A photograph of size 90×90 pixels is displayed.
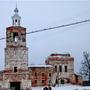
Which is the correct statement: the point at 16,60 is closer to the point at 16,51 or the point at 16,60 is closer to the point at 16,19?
the point at 16,51

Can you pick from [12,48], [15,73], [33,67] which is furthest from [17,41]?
[33,67]

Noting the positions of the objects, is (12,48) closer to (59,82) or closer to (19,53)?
(19,53)

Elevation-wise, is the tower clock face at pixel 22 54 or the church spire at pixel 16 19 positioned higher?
the church spire at pixel 16 19

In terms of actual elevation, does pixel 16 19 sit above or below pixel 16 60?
above

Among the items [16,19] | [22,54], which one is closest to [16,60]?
[22,54]

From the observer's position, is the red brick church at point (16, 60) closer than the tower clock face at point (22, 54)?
Yes

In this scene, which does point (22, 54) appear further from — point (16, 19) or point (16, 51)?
point (16, 19)

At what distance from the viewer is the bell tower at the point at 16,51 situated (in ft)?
149

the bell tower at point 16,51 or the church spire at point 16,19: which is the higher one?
the church spire at point 16,19

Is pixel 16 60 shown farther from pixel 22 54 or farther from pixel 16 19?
pixel 16 19

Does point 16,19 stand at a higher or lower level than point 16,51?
higher

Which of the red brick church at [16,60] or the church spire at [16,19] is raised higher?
the church spire at [16,19]

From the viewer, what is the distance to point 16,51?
45750 millimetres

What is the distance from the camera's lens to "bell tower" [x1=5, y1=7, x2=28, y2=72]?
45.4 m
